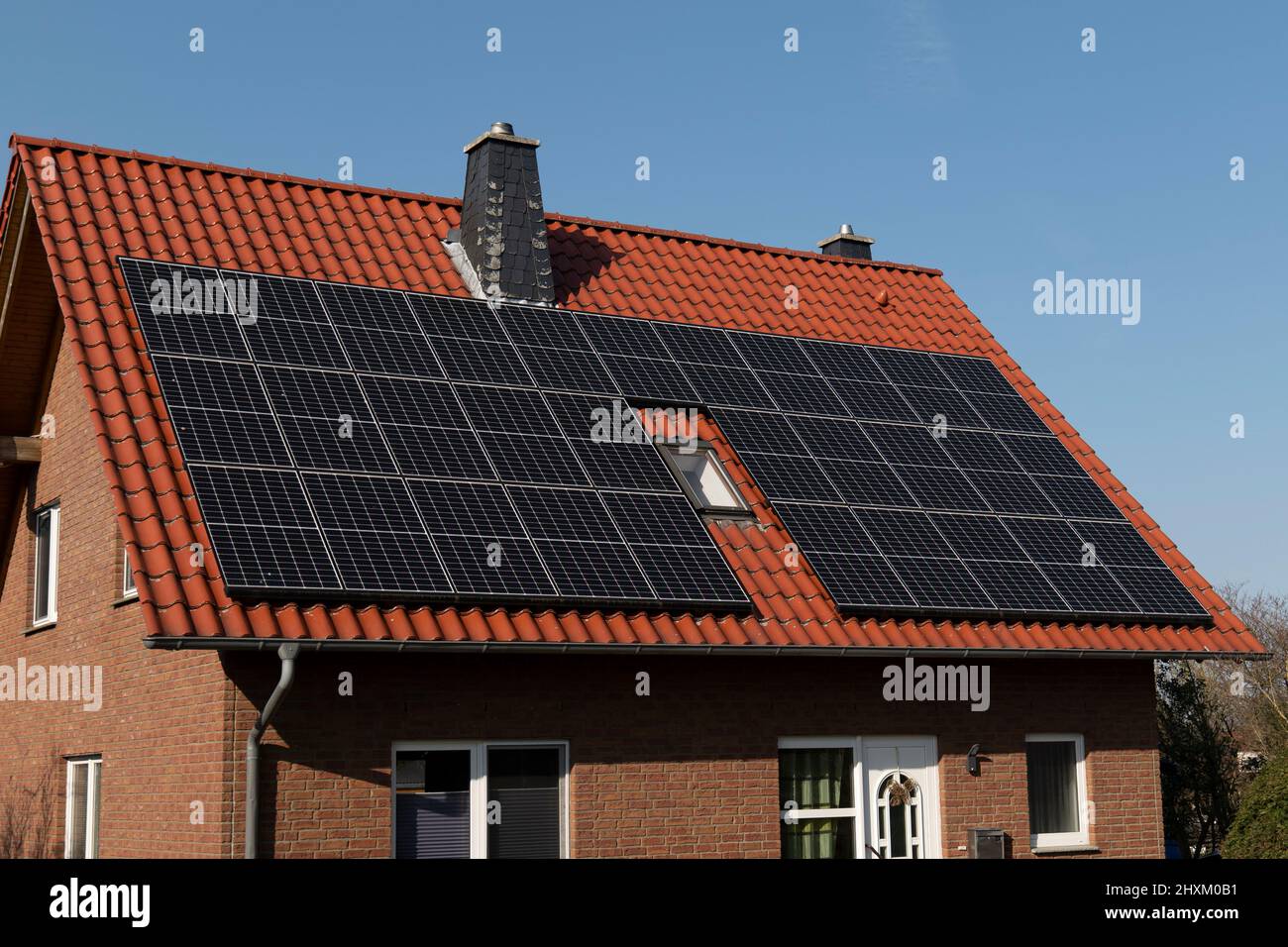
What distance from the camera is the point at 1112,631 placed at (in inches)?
632

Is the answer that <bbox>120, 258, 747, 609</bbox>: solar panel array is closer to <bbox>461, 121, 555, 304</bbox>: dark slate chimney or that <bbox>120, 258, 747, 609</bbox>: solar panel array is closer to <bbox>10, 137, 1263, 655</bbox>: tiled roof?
<bbox>10, 137, 1263, 655</bbox>: tiled roof

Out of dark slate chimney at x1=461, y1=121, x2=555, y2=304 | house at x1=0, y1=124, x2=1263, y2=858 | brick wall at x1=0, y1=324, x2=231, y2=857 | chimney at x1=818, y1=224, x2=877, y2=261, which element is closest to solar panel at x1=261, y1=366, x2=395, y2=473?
house at x1=0, y1=124, x2=1263, y2=858

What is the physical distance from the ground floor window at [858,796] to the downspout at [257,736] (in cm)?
513

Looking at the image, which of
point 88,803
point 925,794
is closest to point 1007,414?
point 925,794

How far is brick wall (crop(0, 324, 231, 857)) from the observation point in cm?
1263

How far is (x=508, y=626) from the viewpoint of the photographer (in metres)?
13.0

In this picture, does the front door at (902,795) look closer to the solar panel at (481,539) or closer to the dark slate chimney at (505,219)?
the solar panel at (481,539)

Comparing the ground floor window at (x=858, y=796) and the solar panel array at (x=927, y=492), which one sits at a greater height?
the solar panel array at (x=927, y=492)

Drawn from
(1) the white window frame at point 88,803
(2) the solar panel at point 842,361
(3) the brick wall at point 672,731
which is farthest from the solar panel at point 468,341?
(1) the white window frame at point 88,803

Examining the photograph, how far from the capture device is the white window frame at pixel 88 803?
14969 mm

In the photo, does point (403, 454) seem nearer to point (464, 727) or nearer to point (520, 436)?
point (520, 436)

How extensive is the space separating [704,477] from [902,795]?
3.82 m

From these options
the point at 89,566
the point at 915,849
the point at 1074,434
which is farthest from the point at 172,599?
the point at 1074,434
